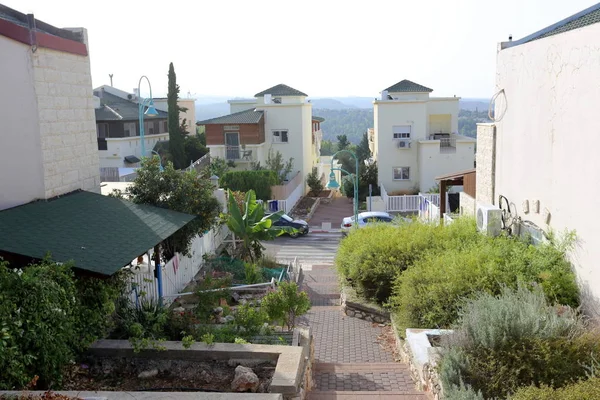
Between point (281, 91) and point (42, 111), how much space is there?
4037 cm

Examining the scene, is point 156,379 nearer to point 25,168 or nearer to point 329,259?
point 25,168

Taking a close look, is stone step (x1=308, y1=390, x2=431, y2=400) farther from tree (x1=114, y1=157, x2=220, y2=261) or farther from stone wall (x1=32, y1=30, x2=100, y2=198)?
tree (x1=114, y1=157, x2=220, y2=261)

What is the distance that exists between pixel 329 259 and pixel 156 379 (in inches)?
741

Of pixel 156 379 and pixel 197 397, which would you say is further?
pixel 156 379

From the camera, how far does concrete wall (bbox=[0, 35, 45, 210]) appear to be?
11.8 meters

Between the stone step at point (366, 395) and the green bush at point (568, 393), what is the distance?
7.50ft

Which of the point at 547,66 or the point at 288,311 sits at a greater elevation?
the point at 547,66

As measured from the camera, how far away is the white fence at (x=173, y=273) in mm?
12305

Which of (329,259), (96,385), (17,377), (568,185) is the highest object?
(568,185)

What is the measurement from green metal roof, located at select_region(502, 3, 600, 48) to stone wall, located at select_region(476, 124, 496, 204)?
2.57 metres

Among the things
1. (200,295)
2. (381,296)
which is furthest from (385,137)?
(200,295)

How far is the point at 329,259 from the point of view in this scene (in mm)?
27484

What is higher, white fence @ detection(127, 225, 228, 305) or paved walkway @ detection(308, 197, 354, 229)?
white fence @ detection(127, 225, 228, 305)

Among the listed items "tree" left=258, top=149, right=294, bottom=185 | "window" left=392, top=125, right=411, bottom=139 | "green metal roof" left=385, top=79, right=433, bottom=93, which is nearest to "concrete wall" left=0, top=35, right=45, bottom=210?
"tree" left=258, top=149, right=294, bottom=185
